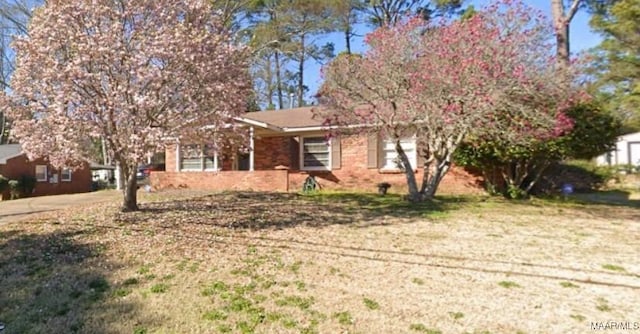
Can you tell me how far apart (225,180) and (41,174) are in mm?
16019

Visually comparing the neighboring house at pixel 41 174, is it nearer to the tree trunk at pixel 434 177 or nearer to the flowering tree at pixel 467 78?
the flowering tree at pixel 467 78

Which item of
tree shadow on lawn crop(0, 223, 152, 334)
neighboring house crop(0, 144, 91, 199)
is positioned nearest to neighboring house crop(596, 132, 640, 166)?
tree shadow on lawn crop(0, 223, 152, 334)

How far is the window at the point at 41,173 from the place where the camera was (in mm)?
25781

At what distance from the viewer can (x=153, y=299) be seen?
481 centimetres

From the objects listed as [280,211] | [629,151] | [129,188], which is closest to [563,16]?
[629,151]

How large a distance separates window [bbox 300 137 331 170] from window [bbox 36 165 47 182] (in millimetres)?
18149

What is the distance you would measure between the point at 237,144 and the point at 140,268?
4.91 metres

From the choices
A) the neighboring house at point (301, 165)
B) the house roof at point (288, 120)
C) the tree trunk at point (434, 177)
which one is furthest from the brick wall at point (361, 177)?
the tree trunk at point (434, 177)

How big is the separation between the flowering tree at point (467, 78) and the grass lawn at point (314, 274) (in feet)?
8.61

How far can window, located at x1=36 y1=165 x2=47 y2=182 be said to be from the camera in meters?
25.8

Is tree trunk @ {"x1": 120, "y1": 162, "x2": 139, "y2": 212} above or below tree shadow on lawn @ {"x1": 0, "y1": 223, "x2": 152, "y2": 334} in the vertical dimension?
above

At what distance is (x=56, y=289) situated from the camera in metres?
5.14

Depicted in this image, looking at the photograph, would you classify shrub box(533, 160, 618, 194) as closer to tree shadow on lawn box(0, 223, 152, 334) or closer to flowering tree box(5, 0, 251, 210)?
flowering tree box(5, 0, 251, 210)

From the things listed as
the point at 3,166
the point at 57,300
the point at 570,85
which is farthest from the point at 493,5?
the point at 3,166
